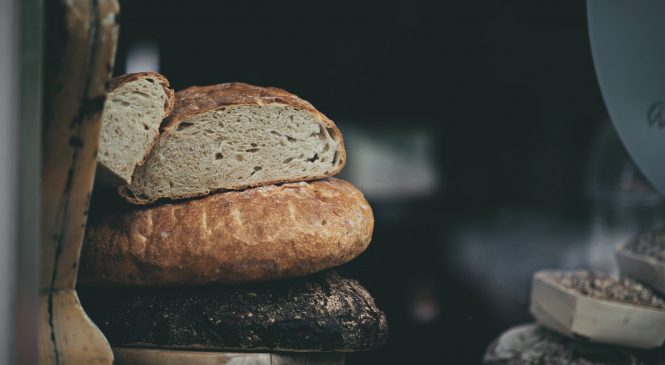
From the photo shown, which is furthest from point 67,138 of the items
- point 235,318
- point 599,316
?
point 599,316

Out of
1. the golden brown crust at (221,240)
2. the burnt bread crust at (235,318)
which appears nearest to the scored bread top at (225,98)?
the golden brown crust at (221,240)

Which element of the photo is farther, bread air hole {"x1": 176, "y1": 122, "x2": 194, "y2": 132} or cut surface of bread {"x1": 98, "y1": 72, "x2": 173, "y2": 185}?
bread air hole {"x1": 176, "y1": 122, "x2": 194, "y2": 132}

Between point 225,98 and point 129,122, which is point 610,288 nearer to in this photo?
point 225,98

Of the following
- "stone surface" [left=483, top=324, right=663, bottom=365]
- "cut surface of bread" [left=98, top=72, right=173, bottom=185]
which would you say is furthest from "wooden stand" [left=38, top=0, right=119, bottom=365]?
"stone surface" [left=483, top=324, right=663, bottom=365]

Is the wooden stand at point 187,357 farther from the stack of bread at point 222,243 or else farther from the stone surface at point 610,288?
the stone surface at point 610,288

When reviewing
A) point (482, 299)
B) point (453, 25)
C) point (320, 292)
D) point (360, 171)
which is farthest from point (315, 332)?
point (453, 25)

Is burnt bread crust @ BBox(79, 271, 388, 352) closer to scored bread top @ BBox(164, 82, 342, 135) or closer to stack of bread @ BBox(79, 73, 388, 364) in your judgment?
stack of bread @ BBox(79, 73, 388, 364)
